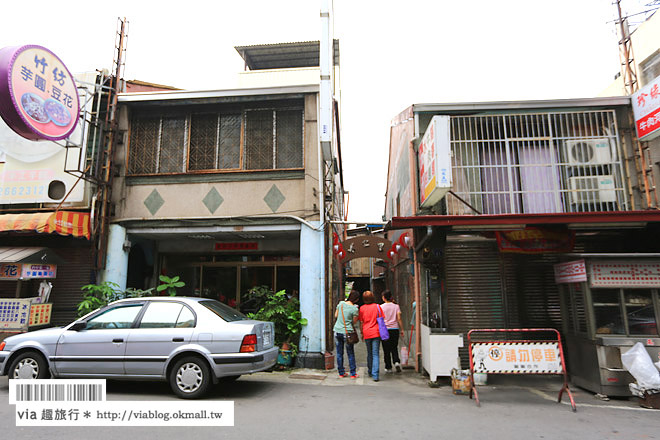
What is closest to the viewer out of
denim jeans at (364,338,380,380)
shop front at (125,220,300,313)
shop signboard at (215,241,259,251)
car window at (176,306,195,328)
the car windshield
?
car window at (176,306,195,328)

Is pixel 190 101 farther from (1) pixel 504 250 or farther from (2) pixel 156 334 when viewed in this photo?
(1) pixel 504 250

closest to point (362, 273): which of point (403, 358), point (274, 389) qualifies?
point (403, 358)

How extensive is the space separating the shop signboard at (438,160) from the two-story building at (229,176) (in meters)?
2.51

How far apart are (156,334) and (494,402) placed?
539 cm

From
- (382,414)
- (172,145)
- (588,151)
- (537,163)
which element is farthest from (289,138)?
(382,414)

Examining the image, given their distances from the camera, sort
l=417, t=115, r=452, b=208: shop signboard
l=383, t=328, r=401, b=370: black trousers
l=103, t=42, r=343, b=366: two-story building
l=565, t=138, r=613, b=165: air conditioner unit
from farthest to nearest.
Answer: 1. l=103, t=42, r=343, b=366: two-story building
2. l=383, t=328, r=401, b=370: black trousers
3. l=565, t=138, r=613, b=165: air conditioner unit
4. l=417, t=115, r=452, b=208: shop signboard

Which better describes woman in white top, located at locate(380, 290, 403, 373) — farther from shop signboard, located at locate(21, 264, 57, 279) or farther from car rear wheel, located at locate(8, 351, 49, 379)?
shop signboard, located at locate(21, 264, 57, 279)

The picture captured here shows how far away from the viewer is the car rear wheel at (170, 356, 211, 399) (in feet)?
19.6

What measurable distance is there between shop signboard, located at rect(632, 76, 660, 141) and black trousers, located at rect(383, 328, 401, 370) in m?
6.58

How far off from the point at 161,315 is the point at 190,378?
115 centimetres

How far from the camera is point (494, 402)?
248 inches

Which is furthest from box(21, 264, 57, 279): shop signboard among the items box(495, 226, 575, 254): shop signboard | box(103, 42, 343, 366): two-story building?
box(495, 226, 575, 254): shop signboard

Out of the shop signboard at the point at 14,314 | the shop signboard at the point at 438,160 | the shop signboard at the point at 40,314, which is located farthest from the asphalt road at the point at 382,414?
the shop signboard at the point at 438,160

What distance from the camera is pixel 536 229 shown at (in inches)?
307
